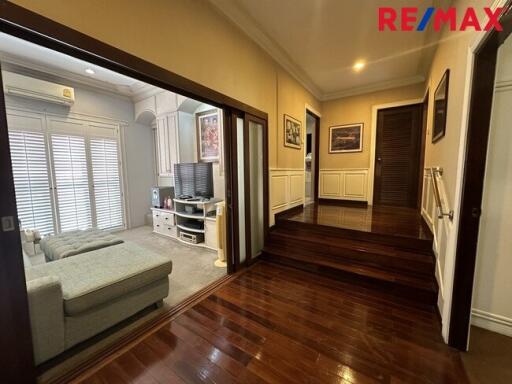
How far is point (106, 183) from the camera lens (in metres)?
4.50

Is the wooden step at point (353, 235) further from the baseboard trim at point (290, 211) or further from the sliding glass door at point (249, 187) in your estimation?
the sliding glass door at point (249, 187)

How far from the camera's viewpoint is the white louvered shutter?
379cm

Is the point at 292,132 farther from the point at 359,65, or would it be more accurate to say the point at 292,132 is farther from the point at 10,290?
the point at 10,290

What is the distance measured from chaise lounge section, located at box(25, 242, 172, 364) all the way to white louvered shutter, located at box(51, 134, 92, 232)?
8.33 feet

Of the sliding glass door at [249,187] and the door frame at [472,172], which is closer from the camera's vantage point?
the door frame at [472,172]

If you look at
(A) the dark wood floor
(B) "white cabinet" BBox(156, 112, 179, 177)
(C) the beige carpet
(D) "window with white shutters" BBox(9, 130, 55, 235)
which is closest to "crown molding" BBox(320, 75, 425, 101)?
(B) "white cabinet" BBox(156, 112, 179, 177)

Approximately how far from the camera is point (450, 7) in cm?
212

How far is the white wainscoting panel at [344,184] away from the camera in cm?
467

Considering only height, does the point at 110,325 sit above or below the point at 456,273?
below

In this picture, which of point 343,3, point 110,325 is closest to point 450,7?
point 343,3

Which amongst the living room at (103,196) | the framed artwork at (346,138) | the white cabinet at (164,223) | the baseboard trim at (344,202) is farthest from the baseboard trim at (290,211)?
the white cabinet at (164,223)

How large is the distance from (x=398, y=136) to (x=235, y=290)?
4.29 metres

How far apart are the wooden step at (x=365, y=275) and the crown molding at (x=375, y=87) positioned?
3.66 m

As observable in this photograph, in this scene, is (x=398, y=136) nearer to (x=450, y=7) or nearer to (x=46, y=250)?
(x=450, y=7)
